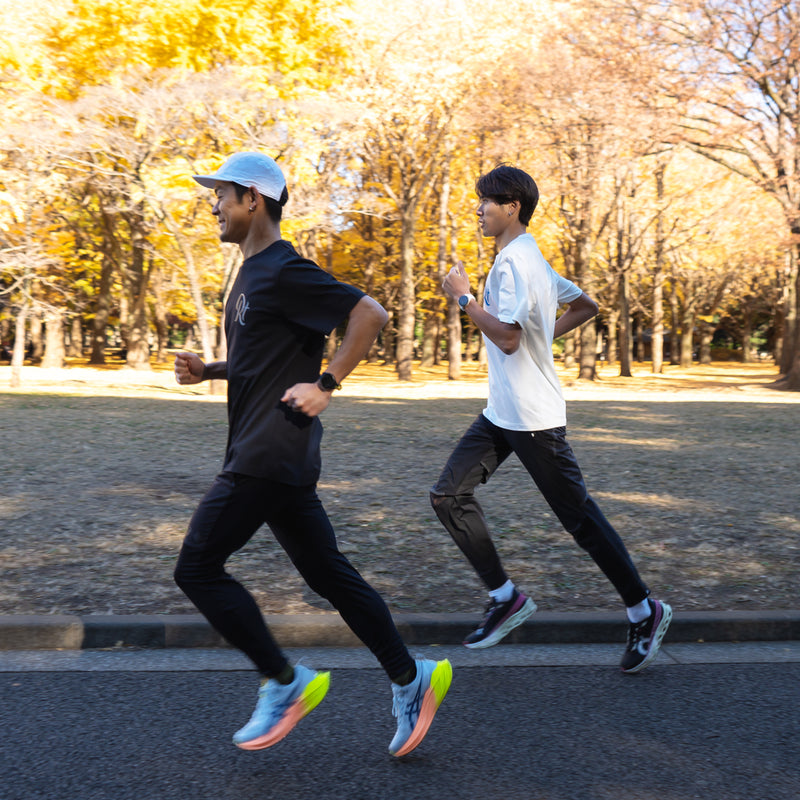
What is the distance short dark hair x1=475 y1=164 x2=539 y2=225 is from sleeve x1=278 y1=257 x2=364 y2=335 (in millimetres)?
1311

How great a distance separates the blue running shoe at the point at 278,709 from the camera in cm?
310

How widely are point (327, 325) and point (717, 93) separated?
2261 cm

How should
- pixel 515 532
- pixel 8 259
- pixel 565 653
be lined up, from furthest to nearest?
1. pixel 8 259
2. pixel 515 532
3. pixel 565 653

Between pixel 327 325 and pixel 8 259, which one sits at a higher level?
pixel 8 259

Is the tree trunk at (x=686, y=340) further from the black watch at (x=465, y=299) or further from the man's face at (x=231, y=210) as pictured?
the man's face at (x=231, y=210)

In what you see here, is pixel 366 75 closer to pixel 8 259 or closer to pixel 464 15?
pixel 464 15

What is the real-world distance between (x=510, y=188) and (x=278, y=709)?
7.25 ft

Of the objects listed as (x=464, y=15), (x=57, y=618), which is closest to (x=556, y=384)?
(x=57, y=618)

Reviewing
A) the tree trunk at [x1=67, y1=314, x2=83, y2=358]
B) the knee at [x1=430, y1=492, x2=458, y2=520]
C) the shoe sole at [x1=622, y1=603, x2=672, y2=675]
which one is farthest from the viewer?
the tree trunk at [x1=67, y1=314, x2=83, y2=358]

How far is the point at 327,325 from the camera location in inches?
115

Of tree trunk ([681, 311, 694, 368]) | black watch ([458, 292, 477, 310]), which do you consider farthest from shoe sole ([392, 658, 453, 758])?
tree trunk ([681, 311, 694, 368])

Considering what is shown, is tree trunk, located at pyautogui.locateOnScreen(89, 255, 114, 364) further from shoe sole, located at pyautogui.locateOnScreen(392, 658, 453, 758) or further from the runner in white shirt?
shoe sole, located at pyautogui.locateOnScreen(392, 658, 453, 758)

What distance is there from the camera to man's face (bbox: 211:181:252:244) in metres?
3.04

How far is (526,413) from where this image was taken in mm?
3965
